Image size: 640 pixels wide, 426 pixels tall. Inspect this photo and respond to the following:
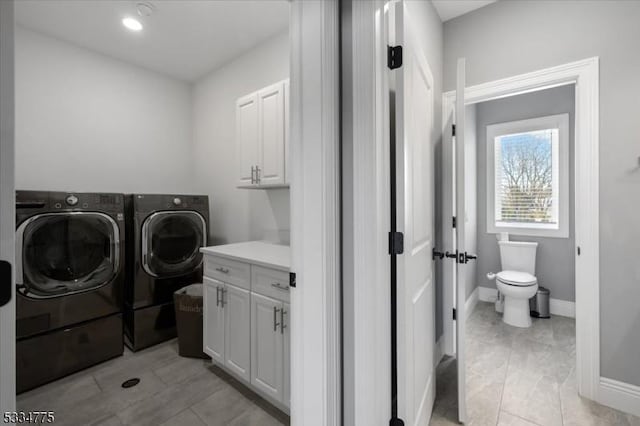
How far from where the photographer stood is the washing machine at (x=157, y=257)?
8.05 ft

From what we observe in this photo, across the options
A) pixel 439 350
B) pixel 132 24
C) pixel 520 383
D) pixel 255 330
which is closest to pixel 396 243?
pixel 255 330

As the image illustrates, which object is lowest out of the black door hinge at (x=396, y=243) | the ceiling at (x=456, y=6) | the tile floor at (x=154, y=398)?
the tile floor at (x=154, y=398)

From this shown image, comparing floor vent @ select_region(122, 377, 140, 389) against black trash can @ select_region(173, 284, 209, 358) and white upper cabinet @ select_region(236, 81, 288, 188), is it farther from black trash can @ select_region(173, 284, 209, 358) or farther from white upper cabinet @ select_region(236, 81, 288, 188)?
white upper cabinet @ select_region(236, 81, 288, 188)

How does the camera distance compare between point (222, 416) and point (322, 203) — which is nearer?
point (322, 203)

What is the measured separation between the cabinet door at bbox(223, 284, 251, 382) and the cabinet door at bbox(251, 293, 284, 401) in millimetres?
54

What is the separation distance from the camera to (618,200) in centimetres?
168

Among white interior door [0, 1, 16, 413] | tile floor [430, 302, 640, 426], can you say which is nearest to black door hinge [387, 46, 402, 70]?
white interior door [0, 1, 16, 413]

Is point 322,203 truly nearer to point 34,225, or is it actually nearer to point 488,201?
point 34,225

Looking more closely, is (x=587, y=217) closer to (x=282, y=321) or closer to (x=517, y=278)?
(x=517, y=278)

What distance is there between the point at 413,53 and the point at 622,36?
4.88 ft

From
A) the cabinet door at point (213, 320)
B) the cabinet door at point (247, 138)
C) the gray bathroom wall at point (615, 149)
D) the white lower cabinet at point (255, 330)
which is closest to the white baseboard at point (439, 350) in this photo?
the gray bathroom wall at point (615, 149)

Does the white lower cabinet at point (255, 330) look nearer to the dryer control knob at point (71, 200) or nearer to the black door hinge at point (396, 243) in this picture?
the black door hinge at point (396, 243)

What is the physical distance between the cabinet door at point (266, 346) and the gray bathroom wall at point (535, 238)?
9.79 ft

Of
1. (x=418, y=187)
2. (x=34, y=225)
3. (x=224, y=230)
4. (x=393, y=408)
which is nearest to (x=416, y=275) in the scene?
(x=418, y=187)
